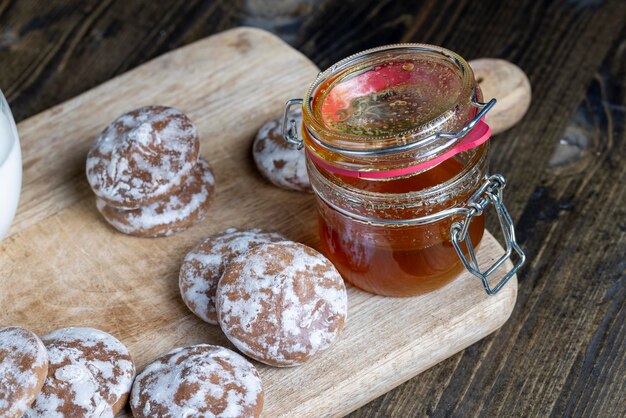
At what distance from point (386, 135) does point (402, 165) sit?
5 centimetres

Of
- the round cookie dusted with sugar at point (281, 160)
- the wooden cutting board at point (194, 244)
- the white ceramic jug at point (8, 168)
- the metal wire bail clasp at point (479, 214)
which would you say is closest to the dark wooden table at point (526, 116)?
the wooden cutting board at point (194, 244)

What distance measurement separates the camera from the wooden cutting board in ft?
4.60

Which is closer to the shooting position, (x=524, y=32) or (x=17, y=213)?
(x=17, y=213)

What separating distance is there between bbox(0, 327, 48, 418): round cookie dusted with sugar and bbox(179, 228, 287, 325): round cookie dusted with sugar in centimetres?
26

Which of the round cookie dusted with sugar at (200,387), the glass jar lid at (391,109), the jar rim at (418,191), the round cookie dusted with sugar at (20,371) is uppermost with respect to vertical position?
the glass jar lid at (391,109)

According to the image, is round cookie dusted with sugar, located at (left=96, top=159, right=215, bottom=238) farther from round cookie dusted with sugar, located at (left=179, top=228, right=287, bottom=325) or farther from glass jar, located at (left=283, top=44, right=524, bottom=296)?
glass jar, located at (left=283, top=44, right=524, bottom=296)

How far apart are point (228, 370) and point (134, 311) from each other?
266 millimetres

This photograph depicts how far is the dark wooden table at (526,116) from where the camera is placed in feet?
4.76

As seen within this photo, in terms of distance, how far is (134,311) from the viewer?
1.49m

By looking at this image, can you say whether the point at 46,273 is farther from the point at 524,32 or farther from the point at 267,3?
the point at 524,32

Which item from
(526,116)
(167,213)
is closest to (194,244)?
(167,213)

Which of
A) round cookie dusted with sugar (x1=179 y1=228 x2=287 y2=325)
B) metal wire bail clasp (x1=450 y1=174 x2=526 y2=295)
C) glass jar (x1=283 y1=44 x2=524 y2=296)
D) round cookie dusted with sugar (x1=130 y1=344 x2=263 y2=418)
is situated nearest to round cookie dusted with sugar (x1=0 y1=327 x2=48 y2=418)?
round cookie dusted with sugar (x1=130 y1=344 x2=263 y2=418)

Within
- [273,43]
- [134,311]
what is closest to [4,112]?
[134,311]

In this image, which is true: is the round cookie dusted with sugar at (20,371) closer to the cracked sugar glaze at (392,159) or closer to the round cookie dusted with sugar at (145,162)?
the round cookie dusted with sugar at (145,162)
